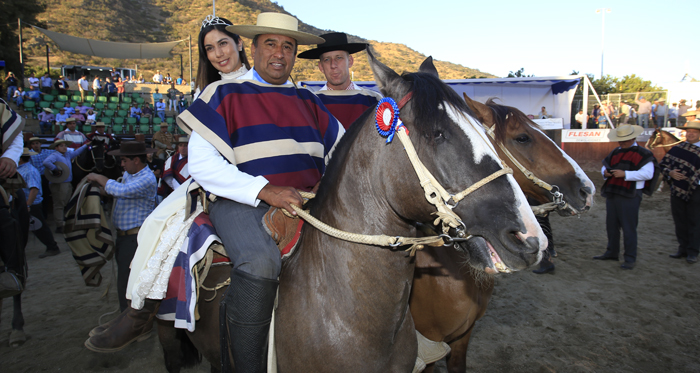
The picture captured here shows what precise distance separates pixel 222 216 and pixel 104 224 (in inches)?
127

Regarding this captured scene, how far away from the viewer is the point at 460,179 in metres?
1.49

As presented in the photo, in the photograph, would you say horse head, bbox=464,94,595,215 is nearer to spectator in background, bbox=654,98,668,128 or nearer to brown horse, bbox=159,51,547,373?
brown horse, bbox=159,51,547,373

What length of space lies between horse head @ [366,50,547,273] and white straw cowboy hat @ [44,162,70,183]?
11.0 meters

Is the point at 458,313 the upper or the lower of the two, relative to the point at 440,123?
lower

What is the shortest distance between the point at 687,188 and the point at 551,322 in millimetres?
4490

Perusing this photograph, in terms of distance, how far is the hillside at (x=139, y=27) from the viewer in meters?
41.4

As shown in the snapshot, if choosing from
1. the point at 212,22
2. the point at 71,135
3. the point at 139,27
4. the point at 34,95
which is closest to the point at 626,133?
the point at 212,22

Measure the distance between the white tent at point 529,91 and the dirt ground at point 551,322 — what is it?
7.20 metres

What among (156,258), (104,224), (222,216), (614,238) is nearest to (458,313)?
(222,216)

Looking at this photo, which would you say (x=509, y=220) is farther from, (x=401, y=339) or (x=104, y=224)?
(x=104, y=224)

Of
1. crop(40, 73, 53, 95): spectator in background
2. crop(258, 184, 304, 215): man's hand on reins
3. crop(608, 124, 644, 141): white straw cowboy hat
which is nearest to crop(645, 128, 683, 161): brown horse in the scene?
crop(608, 124, 644, 141): white straw cowboy hat

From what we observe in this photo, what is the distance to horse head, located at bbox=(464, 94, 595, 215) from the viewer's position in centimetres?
313

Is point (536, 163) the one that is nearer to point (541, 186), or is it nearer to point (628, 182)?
point (541, 186)

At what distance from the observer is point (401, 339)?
203 cm
